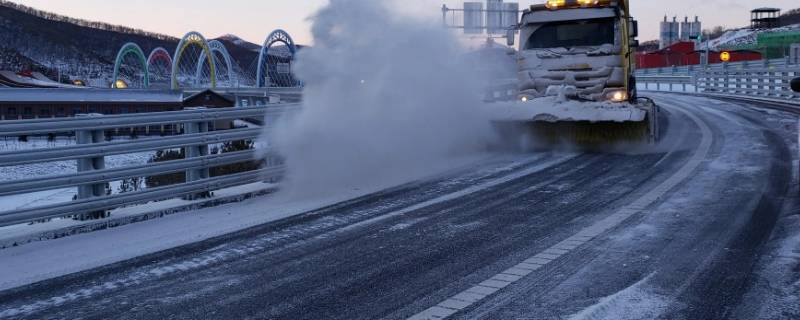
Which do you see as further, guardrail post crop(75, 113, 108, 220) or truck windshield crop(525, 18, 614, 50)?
truck windshield crop(525, 18, 614, 50)

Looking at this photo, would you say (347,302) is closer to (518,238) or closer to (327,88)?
(518,238)

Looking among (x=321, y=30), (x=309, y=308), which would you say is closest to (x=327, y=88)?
(x=321, y=30)

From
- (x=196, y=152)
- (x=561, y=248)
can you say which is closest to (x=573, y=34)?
(x=196, y=152)

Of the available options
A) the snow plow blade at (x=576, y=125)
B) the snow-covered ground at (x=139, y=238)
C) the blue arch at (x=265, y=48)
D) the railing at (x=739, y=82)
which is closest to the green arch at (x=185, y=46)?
the blue arch at (x=265, y=48)

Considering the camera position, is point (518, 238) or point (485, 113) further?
point (485, 113)

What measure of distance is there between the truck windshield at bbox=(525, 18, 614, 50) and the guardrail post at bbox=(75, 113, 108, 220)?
8927mm

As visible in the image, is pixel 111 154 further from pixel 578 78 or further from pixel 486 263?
pixel 578 78

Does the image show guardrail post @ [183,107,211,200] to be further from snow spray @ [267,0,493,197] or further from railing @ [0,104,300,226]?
snow spray @ [267,0,493,197]

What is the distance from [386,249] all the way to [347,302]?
1272 mm

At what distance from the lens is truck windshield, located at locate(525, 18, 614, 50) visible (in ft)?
42.5

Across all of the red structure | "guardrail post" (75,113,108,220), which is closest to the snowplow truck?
"guardrail post" (75,113,108,220)

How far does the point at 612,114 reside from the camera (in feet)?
36.5

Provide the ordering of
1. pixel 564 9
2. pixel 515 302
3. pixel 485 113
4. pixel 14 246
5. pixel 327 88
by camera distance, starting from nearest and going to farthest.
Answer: pixel 515 302 → pixel 14 246 → pixel 327 88 → pixel 485 113 → pixel 564 9

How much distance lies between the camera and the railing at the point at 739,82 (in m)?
26.8
